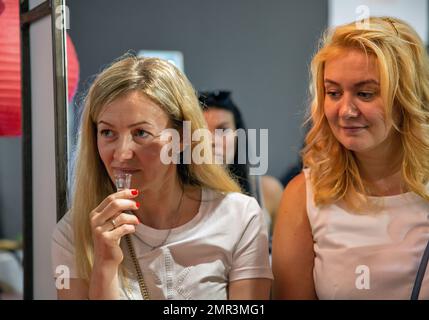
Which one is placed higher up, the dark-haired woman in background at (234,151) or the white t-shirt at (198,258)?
the dark-haired woman in background at (234,151)

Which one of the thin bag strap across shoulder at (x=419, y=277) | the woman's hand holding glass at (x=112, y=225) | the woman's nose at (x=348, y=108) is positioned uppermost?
the woman's nose at (x=348, y=108)

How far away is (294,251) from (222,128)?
10.7 inches

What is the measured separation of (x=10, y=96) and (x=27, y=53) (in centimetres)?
10

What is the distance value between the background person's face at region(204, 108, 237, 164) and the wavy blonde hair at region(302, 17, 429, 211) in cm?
14

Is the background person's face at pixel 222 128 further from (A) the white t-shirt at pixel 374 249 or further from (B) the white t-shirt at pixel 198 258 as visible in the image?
(A) the white t-shirt at pixel 374 249

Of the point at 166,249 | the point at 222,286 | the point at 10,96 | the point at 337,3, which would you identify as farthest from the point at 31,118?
the point at 337,3

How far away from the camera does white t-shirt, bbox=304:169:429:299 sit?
1.24 meters

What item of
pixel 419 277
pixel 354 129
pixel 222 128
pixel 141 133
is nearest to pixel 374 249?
pixel 419 277

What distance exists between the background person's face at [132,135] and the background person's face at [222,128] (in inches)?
4.7

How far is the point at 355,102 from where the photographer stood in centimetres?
121

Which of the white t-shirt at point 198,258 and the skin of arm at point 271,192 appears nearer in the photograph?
the white t-shirt at point 198,258

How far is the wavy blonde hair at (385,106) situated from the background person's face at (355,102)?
14 millimetres

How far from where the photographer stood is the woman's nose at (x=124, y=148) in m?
1.21

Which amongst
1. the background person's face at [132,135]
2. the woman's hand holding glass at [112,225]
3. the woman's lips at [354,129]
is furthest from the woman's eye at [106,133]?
the woman's lips at [354,129]
